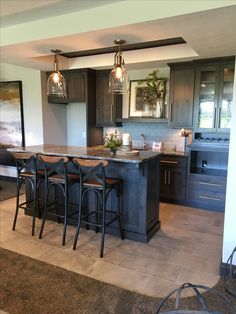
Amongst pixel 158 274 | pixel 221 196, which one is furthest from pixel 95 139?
pixel 158 274

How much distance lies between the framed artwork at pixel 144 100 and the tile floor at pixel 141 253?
2.14m

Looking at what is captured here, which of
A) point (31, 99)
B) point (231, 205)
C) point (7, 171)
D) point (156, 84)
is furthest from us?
point (7, 171)

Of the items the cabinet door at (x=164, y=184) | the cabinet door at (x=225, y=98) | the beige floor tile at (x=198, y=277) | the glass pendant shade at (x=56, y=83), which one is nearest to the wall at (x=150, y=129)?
the cabinet door at (x=164, y=184)

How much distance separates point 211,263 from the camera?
2699 mm

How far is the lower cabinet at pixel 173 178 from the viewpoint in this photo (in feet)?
14.4

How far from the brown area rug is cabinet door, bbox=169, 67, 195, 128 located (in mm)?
2743

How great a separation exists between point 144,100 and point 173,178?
1.65m

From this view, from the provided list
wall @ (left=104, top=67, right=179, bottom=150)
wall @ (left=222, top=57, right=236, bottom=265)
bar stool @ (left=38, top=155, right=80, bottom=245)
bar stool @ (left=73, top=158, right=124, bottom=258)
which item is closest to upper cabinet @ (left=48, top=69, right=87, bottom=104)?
wall @ (left=104, top=67, right=179, bottom=150)

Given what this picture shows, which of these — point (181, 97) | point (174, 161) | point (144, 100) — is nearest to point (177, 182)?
point (174, 161)

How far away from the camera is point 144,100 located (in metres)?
5.00

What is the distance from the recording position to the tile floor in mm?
2436

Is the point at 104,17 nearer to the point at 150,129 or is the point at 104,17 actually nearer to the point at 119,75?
the point at 119,75

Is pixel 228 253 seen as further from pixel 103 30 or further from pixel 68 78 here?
pixel 68 78

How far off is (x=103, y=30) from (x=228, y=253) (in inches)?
102
